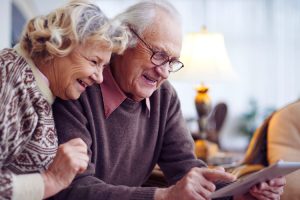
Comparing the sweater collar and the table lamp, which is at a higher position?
the sweater collar

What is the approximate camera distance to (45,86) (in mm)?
1244

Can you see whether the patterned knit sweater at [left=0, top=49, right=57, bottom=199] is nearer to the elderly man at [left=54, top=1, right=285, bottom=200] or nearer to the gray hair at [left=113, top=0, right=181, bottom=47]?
the elderly man at [left=54, top=1, right=285, bottom=200]

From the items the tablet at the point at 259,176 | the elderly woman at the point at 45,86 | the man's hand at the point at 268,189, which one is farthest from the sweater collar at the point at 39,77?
the man's hand at the point at 268,189

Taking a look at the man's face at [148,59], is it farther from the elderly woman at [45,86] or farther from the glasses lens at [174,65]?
the elderly woman at [45,86]

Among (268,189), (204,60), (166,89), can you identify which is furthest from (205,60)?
(268,189)

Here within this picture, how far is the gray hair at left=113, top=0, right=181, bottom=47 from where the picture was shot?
1.50 metres

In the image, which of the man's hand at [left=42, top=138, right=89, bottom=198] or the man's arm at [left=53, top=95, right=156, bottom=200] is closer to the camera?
the man's hand at [left=42, top=138, right=89, bottom=198]

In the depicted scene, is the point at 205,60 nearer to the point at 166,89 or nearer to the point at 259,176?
the point at 166,89

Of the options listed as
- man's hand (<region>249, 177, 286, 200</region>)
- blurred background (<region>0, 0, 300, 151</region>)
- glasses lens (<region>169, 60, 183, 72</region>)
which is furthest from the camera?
blurred background (<region>0, 0, 300, 151</region>)

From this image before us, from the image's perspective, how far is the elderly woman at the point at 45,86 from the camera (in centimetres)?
112

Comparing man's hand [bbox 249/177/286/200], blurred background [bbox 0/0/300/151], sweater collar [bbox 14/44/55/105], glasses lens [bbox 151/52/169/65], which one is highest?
sweater collar [bbox 14/44/55/105]

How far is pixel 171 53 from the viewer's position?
1516 millimetres

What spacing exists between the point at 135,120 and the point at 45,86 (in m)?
0.43

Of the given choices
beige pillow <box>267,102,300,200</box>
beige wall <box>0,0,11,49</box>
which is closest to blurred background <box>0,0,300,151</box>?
beige wall <box>0,0,11,49</box>
